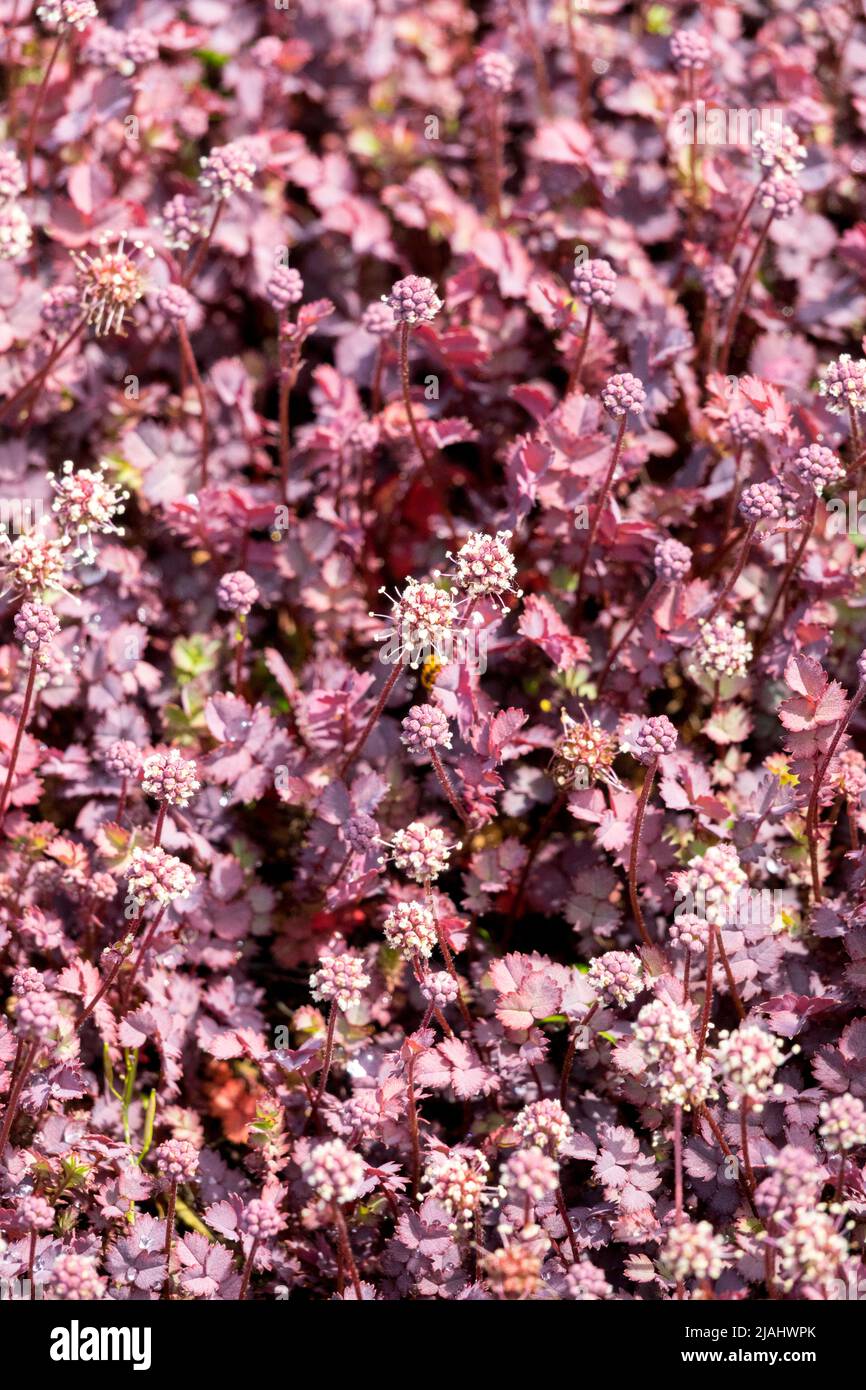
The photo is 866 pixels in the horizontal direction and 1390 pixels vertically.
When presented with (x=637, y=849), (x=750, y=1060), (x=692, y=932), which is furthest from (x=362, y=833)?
(x=750, y=1060)

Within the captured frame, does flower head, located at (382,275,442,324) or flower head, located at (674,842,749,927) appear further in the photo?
flower head, located at (382,275,442,324)

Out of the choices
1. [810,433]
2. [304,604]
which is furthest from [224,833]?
[810,433]

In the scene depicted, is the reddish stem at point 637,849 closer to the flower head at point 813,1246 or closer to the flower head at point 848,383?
the flower head at point 813,1246

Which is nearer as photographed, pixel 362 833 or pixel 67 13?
pixel 362 833

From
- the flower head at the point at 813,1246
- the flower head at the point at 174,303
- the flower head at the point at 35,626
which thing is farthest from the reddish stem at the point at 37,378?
the flower head at the point at 813,1246

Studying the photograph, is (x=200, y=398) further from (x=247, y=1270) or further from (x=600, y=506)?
(x=247, y=1270)

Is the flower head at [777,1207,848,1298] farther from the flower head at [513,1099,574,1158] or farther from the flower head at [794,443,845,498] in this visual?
the flower head at [794,443,845,498]

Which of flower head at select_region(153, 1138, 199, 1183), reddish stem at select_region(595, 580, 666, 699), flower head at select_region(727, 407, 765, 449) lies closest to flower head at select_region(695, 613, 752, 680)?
reddish stem at select_region(595, 580, 666, 699)

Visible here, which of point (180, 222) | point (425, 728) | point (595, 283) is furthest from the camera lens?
point (180, 222)
